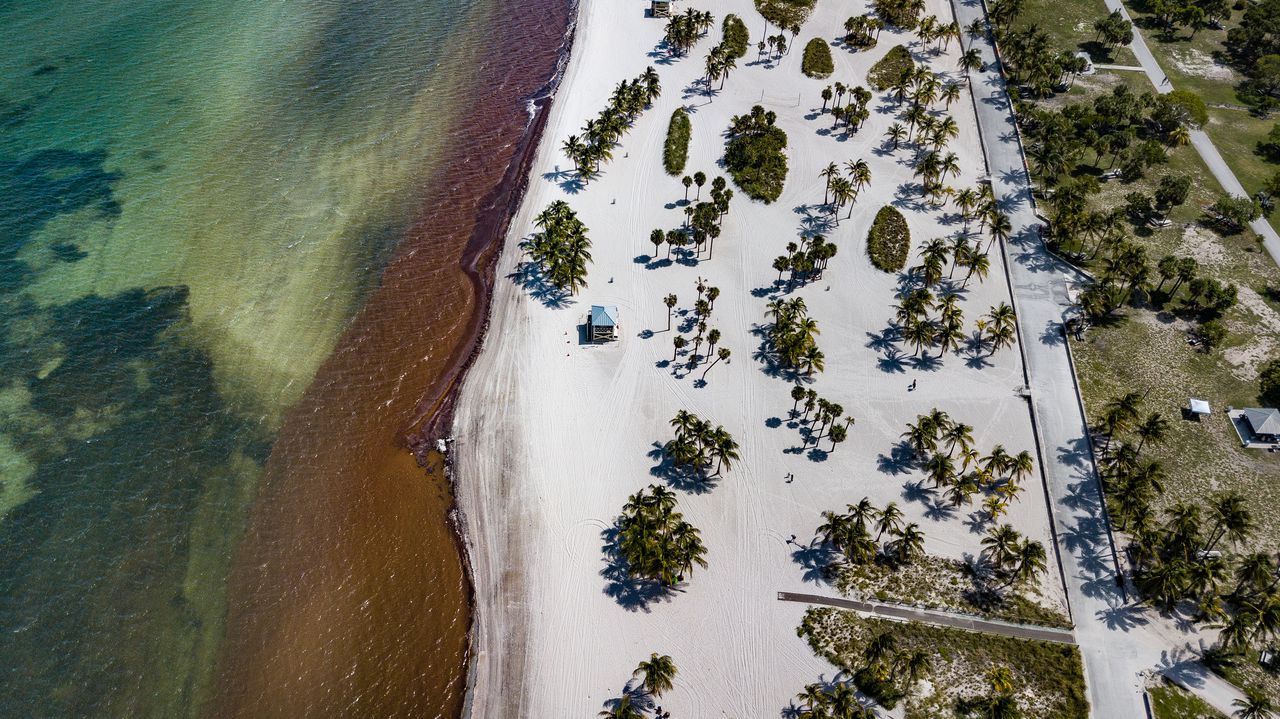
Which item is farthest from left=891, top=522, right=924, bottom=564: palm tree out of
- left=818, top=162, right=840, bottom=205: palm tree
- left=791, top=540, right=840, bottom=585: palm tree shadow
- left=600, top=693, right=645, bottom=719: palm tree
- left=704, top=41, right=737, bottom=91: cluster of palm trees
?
left=704, top=41, right=737, bottom=91: cluster of palm trees

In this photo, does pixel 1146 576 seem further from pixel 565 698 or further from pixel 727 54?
pixel 727 54

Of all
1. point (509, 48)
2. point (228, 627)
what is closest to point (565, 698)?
point (228, 627)

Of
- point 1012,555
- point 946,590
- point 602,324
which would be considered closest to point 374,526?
point 602,324

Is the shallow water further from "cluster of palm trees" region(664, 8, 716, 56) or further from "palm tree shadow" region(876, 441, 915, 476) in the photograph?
"palm tree shadow" region(876, 441, 915, 476)

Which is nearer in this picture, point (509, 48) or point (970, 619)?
point (970, 619)

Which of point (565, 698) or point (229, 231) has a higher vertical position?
point (229, 231)

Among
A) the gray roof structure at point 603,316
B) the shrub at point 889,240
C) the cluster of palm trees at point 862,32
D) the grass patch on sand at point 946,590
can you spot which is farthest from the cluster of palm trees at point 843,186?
the grass patch on sand at point 946,590

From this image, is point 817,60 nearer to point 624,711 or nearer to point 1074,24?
point 1074,24
